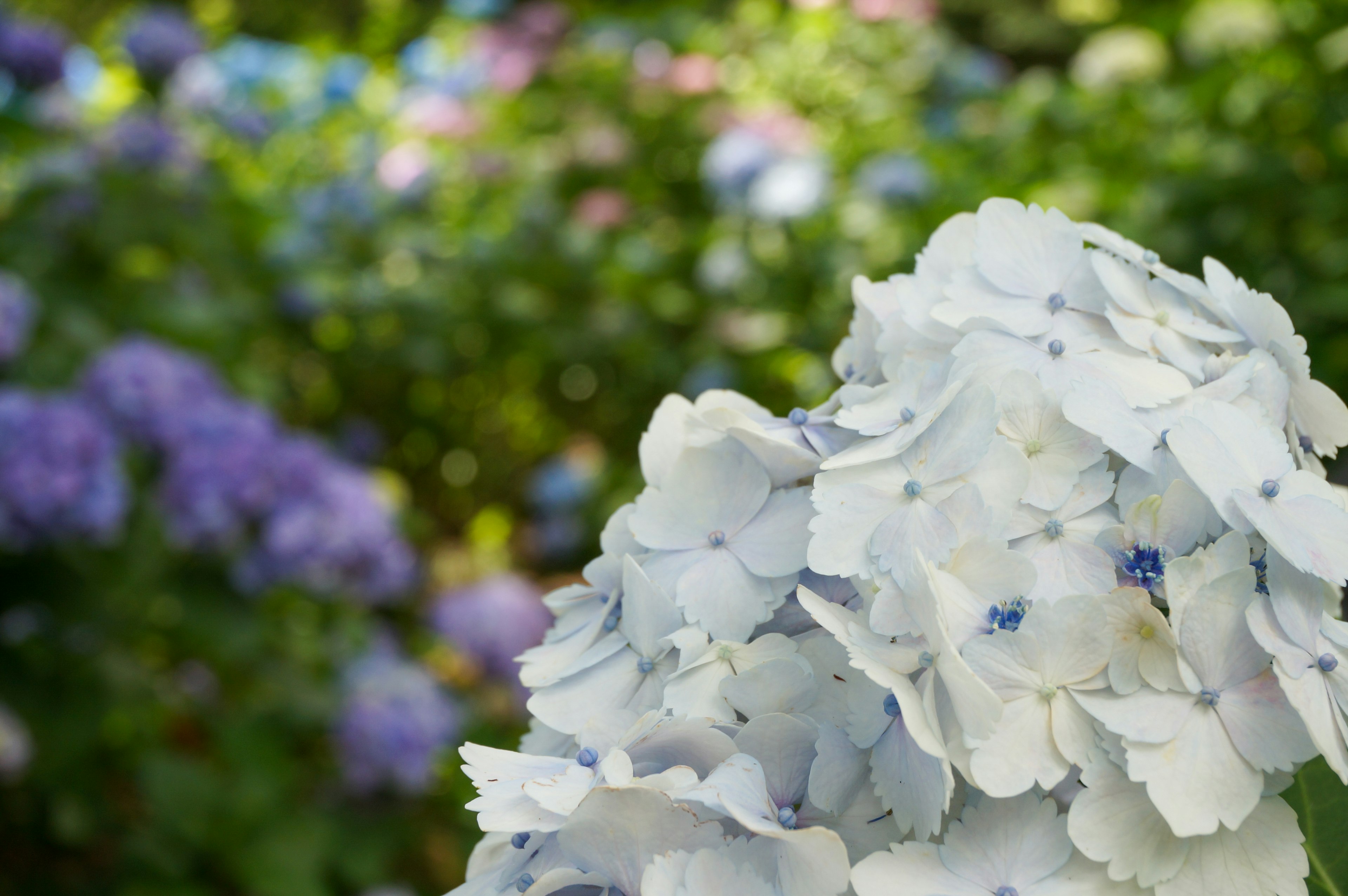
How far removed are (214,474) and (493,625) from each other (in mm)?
550

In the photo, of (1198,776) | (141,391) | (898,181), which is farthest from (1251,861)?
(898,181)

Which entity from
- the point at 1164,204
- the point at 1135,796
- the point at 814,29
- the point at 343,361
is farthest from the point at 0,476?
the point at 814,29

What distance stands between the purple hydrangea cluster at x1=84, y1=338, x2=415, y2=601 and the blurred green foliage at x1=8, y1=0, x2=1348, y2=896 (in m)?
0.09

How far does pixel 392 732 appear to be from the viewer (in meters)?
1.55

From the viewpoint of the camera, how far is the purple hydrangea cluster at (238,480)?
148 centimetres

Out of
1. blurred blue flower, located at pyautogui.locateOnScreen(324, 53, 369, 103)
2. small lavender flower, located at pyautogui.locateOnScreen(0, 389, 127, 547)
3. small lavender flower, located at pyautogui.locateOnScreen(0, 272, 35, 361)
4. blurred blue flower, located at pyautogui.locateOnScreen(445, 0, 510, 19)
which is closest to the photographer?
small lavender flower, located at pyautogui.locateOnScreen(0, 389, 127, 547)

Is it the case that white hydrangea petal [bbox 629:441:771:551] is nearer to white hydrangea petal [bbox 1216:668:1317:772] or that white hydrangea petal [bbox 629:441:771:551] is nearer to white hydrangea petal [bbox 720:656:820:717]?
white hydrangea petal [bbox 720:656:820:717]

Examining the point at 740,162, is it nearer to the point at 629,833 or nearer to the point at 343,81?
the point at 343,81

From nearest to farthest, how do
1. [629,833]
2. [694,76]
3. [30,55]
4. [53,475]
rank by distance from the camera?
[629,833] → [53,475] → [30,55] → [694,76]

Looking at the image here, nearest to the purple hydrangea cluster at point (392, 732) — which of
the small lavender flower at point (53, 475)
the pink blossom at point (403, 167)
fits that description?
the small lavender flower at point (53, 475)

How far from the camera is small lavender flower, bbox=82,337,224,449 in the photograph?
1483 mm

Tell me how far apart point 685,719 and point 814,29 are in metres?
3.11

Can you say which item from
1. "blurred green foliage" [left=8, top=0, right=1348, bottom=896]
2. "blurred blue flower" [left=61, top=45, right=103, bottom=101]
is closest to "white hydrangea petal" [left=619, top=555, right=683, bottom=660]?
"blurred green foliage" [left=8, top=0, right=1348, bottom=896]

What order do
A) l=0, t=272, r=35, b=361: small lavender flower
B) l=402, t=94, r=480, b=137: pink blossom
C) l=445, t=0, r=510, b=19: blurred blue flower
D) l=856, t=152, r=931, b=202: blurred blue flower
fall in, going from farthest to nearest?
l=445, t=0, r=510, b=19: blurred blue flower → l=402, t=94, r=480, b=137: pink blossom → l=856, t=152, r=931, b=202: blurred blue flower → l=0, t=272, r=35, b=361: small lavender flower
